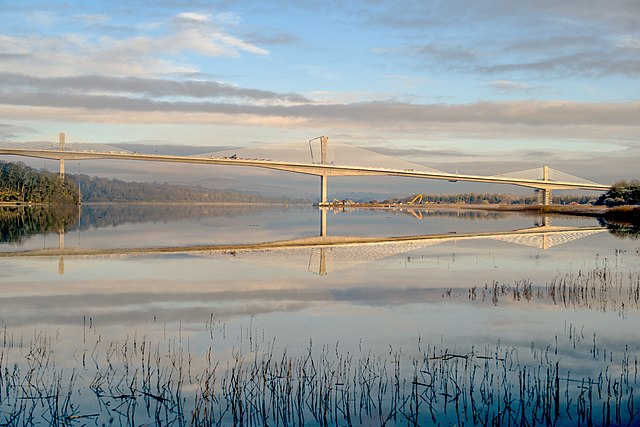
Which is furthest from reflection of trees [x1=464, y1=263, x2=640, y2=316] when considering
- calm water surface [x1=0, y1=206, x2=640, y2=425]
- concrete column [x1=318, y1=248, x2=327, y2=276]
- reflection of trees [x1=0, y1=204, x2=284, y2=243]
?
reflection of trees [x1=0, y1=204, x2=284, y2=243]

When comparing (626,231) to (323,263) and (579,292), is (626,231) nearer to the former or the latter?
(323,263)

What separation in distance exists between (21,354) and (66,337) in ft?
3.01

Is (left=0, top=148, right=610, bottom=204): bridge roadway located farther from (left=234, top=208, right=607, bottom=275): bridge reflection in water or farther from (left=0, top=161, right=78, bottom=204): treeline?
(left=234, top=208, right=607, bottom=275): bridge reflection in water

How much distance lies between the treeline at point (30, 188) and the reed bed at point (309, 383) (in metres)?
78.6

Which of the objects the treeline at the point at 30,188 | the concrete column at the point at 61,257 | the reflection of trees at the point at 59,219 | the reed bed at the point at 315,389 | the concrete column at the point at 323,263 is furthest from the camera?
the treeline at the point at 30,188

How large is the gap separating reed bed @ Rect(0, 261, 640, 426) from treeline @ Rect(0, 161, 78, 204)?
7862cm

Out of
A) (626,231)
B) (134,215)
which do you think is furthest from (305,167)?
(626,231)

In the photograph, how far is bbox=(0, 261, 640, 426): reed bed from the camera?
19.4 ft

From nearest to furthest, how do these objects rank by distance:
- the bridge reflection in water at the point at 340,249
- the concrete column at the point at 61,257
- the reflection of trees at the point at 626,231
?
1. the concrete column at the point at 61,257
2. the bridge reflection in water at the point at 340,249
3. the reflection of trees at the point at 626,231

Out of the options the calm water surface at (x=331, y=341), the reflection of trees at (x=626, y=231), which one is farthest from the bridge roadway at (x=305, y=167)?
the calm water surface at (x=331, y=341)

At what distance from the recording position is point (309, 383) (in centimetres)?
671

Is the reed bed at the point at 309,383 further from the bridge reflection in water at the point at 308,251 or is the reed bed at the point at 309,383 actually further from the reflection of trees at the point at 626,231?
the reflection of trees at the point at 626,231

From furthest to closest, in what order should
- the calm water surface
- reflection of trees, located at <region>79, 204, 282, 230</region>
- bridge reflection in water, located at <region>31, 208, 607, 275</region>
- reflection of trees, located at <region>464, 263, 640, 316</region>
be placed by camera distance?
reflection of trees, located at <region>79, 204, 282, 230</region>, bridge reflection in water, located at <region>31, 208, 607, 275</region>, reflection of trees, located at <region>464, 263, 640, 316</region>, the calm water surface

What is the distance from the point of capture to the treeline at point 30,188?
265 ft
